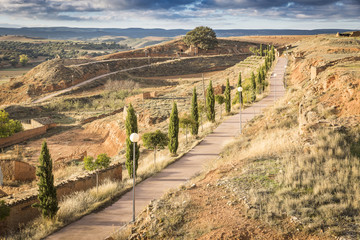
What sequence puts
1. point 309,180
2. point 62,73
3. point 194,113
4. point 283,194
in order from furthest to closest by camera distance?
point 62,73 < point 194,113 < point 309,180 < point 283,194

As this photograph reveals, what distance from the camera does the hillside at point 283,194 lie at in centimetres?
774

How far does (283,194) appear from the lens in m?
9.32

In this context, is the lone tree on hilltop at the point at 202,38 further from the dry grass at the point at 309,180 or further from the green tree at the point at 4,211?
the green tree at the point at 4,211

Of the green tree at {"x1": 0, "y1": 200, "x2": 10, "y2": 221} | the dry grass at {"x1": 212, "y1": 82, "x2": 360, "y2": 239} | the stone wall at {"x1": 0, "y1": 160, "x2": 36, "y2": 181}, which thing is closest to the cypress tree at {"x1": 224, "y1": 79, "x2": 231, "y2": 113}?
the dry grass at {"x1": 212, "y1": 82, "x2": 360, "y2": 239}

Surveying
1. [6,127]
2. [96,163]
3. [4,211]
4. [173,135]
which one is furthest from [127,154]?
[6,127]

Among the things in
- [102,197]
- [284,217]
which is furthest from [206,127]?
[284,217]

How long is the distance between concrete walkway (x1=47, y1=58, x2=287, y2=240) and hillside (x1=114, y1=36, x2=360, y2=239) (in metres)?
1.72

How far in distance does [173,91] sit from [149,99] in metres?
8.23

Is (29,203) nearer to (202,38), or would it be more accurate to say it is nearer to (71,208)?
(71,208)

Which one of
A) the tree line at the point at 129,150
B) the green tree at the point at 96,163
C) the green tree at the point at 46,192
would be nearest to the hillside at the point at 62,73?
the tree line at the point at 129,150

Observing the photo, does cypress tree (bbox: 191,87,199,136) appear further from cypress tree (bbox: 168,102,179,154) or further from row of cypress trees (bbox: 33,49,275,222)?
cypress tree (bbox: 168,102,179,154)

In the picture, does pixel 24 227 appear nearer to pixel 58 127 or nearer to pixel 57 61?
pixel 58 127

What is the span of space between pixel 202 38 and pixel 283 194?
93.6 metres

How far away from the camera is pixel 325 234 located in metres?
7.22
